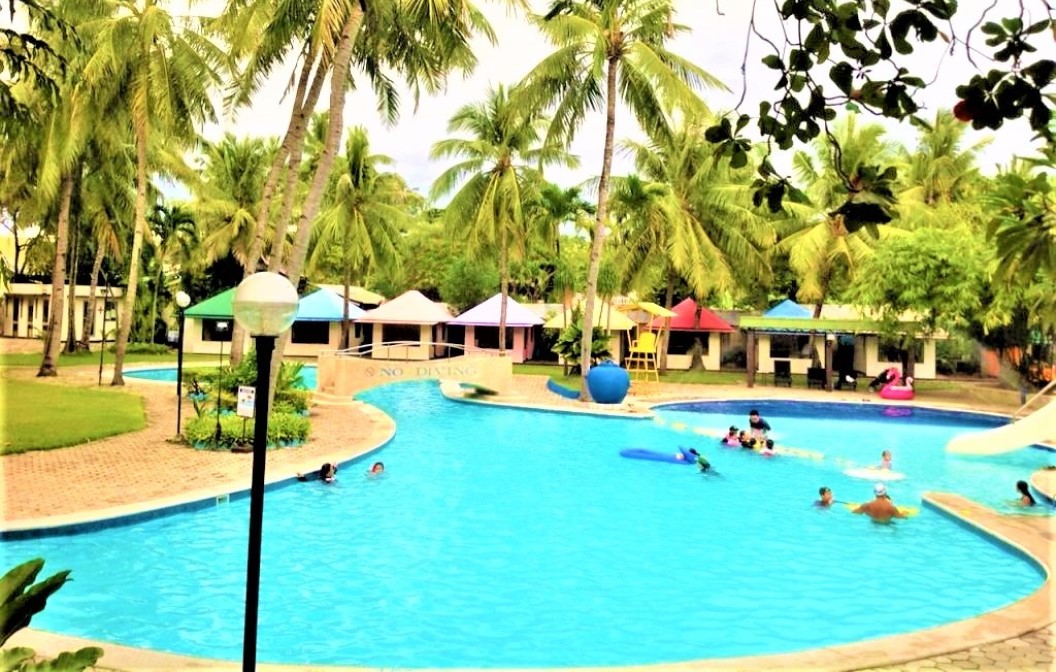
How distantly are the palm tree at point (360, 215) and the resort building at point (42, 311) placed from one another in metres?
13.6

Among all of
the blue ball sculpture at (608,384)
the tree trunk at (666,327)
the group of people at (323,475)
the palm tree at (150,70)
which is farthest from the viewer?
the tree trunk at (666,327)

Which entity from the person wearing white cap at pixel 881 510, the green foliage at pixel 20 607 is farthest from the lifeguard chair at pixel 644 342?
the green foliage at pixel 20 607

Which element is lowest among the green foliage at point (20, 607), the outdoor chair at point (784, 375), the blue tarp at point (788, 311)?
the green foliage at point (20, 607)

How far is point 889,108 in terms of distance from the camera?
223cm

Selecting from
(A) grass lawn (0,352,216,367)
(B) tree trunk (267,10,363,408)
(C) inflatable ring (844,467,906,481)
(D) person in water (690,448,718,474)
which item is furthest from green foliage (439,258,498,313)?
(C) inflatable ring (844,467,906,481)

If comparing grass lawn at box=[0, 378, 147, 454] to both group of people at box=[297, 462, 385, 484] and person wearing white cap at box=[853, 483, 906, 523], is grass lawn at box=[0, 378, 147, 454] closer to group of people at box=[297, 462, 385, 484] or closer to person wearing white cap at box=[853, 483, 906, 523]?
group of people at box=[297, 462, 385, 484]

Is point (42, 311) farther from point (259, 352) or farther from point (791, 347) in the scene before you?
point (259, 352)

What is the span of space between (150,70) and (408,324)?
1793cm

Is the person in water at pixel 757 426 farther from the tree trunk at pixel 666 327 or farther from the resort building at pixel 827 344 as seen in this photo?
the tree trunk at pixel 666 327

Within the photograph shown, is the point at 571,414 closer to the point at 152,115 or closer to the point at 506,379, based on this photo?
the point at 506,379

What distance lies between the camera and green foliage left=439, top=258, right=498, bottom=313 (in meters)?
38.1

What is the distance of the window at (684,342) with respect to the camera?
34.5 m

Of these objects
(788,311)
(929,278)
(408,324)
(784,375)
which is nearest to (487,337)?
(408,324)

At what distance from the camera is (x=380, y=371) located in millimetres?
20719
